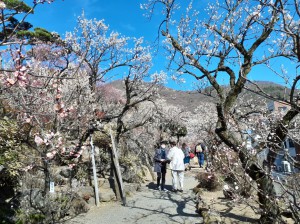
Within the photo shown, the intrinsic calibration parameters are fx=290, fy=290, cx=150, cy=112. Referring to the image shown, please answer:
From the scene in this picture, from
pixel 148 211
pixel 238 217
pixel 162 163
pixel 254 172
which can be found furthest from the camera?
pixel 162 163

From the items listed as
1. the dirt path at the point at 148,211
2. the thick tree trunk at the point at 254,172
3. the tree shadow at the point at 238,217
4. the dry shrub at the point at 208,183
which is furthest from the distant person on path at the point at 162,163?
the thick tree trunk at the point at 254,172

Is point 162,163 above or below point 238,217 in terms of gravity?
above

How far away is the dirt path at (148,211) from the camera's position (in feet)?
23.2

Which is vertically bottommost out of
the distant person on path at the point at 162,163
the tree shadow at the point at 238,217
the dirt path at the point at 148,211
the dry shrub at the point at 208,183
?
the tree shadow at the point at 238,217

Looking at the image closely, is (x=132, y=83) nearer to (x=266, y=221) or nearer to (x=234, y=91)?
(x=234, y=91)

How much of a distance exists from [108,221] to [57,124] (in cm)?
290

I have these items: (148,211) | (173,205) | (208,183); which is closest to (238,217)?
(173,205)

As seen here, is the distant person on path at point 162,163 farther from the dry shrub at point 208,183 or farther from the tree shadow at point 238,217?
the tree shadow at point 238,217

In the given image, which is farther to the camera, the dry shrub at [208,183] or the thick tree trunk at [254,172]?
the dry shrub at [208,183]

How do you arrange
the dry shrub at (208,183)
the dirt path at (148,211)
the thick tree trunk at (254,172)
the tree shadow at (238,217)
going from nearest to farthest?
the thick tree trunk at (254,172) < the tree shadow at (238,217) < the dirt path at (148,211) < the dry shrub at (208,183)

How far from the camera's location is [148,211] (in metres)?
7.79

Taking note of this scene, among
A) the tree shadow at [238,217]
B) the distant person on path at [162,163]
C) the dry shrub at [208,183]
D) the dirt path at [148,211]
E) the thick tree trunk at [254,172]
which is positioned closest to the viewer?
the thick tree trunk at [254,172]

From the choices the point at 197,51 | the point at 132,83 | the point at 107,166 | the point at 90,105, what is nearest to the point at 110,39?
the point at 132,83

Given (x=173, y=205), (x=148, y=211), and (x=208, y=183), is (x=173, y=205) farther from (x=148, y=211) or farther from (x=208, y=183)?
(x=208, y=183)
